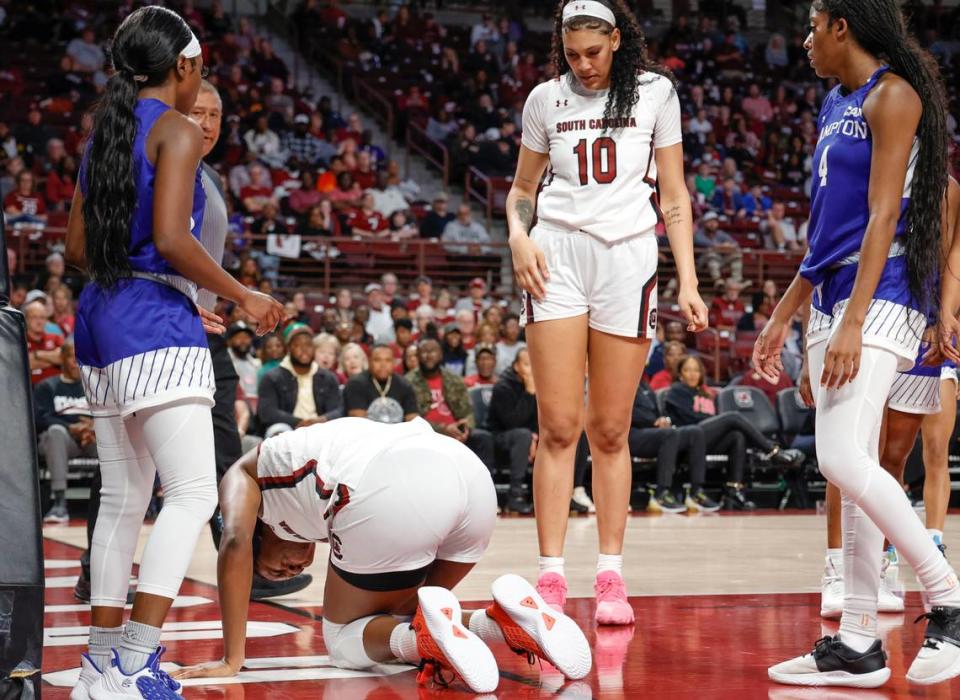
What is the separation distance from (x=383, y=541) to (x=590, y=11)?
1.93 m

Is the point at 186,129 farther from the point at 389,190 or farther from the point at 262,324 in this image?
the point at 389,190

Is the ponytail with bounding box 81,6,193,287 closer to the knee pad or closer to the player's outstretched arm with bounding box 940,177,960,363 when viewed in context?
the knee pad

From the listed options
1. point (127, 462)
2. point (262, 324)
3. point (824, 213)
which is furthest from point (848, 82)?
point (127, 462)

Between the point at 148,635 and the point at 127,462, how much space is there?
1.47 feet

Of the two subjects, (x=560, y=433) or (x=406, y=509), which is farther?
(x=560, y=433)

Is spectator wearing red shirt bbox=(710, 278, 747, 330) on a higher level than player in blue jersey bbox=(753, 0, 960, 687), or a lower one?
lower

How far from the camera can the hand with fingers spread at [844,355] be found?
2.86m

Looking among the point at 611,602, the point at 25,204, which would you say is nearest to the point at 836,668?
the point at 611,602

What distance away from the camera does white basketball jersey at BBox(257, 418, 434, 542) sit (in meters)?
3.08

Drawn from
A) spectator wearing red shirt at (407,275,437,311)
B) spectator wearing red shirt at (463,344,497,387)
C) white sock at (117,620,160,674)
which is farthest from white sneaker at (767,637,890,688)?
spectator wearing red shirt at (407,275,437,311)

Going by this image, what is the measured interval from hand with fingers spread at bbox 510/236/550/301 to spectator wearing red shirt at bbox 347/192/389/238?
393 inches

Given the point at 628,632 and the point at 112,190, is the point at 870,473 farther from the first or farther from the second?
the point at 112,190

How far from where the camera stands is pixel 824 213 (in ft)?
10.2

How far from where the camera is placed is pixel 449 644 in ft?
9.21
